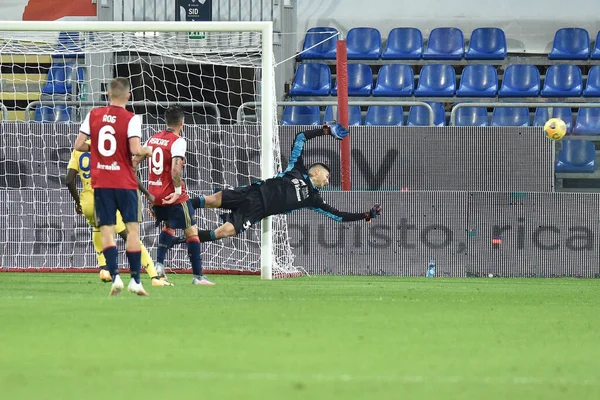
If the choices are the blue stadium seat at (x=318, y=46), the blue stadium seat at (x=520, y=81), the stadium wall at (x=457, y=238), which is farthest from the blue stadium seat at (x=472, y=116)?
the stadium wall at (x=457, y=238)

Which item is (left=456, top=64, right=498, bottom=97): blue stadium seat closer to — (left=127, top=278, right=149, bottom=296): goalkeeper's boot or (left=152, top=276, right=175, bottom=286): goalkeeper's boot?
(left=152, top=276, right=175, bottom=286): goalkeeper's boot

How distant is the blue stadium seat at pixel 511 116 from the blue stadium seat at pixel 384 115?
1.51 m

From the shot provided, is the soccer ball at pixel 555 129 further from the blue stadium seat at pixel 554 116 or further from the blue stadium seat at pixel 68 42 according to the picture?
the blue stadium seat at pixel 68 42

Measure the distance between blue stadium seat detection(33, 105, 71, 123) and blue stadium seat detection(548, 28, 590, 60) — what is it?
8395 millimetres

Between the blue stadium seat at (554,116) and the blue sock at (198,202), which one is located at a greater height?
the blue stadium seat at (554,116)

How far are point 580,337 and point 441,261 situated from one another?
889 centimetres

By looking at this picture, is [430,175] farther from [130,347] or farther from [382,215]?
[130,347]

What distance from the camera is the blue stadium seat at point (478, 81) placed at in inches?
756

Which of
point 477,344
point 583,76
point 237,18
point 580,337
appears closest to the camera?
point 477,344

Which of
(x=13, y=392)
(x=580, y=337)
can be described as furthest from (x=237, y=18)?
(x=13, y=392)

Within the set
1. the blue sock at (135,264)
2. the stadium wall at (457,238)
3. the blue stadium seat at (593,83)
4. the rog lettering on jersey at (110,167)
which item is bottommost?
the stadium wall at (457,238)

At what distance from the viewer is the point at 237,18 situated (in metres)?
18.9

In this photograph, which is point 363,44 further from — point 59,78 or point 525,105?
point 59,78

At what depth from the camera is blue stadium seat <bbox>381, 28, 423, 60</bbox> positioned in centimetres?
1998
